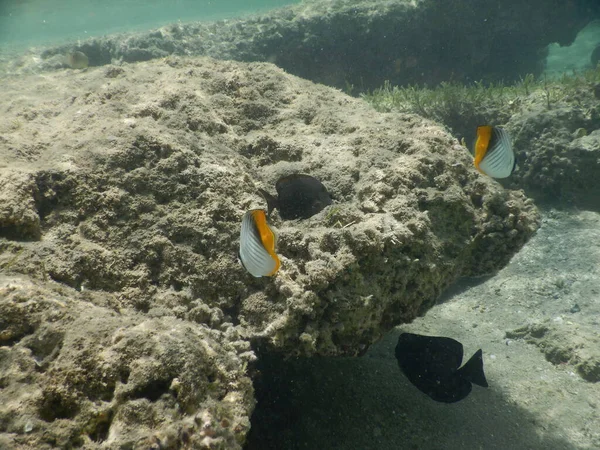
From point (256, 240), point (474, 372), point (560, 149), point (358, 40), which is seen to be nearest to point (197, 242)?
point (256, 240)

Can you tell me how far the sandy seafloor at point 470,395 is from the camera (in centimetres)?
312

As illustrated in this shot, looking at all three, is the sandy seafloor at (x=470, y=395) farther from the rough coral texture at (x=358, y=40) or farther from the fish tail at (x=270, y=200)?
the rough coral texture at (x=358, y=40)

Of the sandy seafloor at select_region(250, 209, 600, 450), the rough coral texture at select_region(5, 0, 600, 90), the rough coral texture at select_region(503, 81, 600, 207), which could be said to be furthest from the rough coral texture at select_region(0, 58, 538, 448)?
the rough coral texture at select_region(5, 0, 600, 90)

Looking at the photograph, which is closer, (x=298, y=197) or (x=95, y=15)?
A: (x=298, y=197)

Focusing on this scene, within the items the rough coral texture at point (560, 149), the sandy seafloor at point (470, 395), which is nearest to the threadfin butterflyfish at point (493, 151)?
the sandy seafloor at point (470, 395)

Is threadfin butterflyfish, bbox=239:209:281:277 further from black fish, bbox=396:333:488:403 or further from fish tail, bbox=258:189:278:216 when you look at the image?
black fish, bbox=396:333:488:403

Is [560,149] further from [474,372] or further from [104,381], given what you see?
[104,381]

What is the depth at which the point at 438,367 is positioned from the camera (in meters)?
3.48

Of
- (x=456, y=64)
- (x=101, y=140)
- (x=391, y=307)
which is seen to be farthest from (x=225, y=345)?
(x=456, y=64)

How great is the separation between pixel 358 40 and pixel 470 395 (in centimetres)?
1244

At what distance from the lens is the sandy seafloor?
3.12 metres

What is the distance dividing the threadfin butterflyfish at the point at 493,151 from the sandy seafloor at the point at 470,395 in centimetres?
221

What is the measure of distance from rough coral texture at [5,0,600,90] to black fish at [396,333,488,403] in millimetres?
11276

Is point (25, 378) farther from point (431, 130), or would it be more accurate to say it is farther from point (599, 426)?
point (599, 426)
